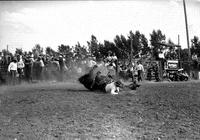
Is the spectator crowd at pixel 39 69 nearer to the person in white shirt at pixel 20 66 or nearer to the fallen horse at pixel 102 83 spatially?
the person in white shirt at pixel 20 66

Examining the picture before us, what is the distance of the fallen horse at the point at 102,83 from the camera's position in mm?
12477

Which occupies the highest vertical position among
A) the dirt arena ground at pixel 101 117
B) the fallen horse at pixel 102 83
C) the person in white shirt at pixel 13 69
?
the person in white shirt at pixel 13 69

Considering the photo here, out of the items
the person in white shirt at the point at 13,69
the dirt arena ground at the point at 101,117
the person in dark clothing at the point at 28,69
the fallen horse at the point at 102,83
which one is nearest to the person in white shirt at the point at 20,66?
the person in dark clothing at the point at 28,69

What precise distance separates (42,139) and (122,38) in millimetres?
47498

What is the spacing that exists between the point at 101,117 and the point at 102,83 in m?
4.40

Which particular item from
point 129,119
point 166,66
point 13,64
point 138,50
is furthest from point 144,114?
point 138,50

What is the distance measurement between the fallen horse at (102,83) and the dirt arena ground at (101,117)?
103 cm

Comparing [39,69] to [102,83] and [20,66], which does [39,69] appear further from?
[102,83]

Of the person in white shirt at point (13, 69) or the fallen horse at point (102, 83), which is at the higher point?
the person in white shirt at point (13, 69)

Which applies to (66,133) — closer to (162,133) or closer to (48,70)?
(162,133)

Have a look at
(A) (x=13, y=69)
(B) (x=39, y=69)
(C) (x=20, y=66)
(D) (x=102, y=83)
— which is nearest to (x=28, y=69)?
(B) (x=39, y=69)

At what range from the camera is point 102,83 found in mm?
12812

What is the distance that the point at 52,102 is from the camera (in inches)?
407

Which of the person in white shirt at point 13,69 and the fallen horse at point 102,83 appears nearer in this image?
the fallen horse at point 102,83
